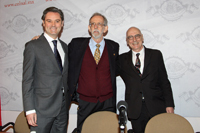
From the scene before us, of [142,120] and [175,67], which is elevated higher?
[175,67]

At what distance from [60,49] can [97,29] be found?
624 mm

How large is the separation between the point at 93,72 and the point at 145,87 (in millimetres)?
757

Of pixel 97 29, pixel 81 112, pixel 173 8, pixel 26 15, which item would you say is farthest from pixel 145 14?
pixel 26 15

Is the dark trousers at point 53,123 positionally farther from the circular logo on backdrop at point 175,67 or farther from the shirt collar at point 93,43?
the circular logo on backdrop at point 175,67

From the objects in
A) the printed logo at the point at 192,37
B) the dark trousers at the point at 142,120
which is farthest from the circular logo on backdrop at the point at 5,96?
the printed logo at the point at 192,37

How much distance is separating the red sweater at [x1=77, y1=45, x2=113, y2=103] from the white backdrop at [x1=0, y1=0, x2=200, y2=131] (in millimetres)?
784

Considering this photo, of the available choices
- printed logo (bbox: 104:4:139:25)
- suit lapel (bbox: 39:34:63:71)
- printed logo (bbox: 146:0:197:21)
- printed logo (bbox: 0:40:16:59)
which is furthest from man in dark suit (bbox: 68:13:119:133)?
printed logo (bbox: 0:40:16:59)

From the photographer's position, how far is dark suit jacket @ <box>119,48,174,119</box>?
242 centimetres

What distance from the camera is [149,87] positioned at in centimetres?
243

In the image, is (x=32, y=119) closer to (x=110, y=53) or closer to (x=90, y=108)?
(x=90, y=108)

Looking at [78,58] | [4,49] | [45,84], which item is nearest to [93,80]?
[78,58]

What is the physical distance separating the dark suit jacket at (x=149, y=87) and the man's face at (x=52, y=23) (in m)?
1.12

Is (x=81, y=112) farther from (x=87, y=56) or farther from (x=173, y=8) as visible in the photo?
(x=173, y=8)

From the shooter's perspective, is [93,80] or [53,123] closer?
[53,123]
